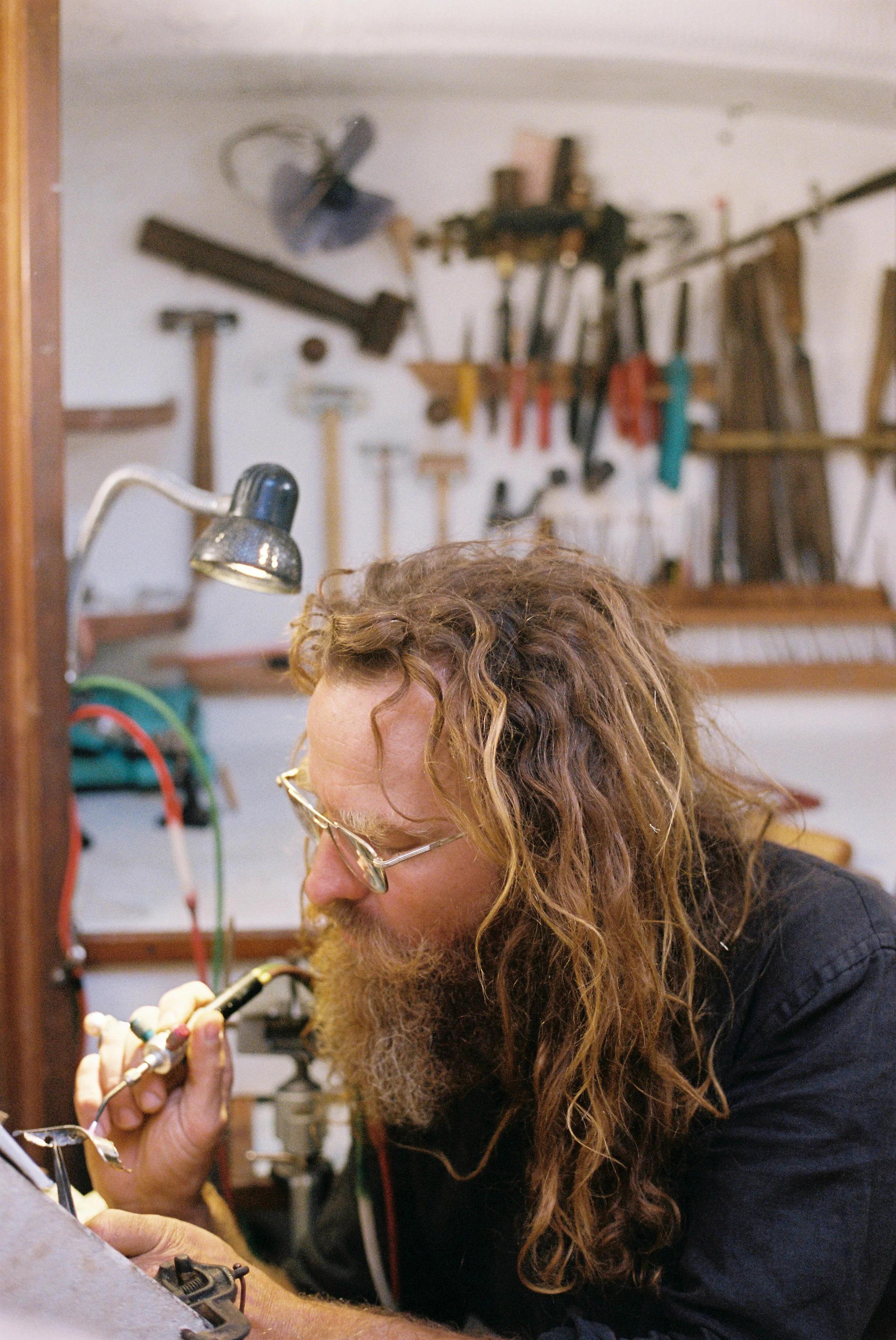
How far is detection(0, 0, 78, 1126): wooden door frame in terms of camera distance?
1271 millimetres

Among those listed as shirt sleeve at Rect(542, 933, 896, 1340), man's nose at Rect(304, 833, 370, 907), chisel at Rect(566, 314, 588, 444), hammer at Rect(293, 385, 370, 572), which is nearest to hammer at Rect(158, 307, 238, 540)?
hammer at Rect(293, 385, 370, 572)

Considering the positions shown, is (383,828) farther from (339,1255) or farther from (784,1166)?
(339,1255)

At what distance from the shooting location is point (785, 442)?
3156 mm

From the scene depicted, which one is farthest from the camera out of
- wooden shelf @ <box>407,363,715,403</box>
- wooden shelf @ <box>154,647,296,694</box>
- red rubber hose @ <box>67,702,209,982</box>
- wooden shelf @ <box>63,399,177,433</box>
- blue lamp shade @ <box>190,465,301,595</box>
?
wooden shelf @ <box>407,363,715,403</box>

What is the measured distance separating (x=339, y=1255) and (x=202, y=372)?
8.42 feet

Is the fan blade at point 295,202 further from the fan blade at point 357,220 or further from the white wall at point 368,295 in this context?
the white wall at point 368,295

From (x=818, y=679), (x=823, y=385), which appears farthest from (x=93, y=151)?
(x=818, y=679)

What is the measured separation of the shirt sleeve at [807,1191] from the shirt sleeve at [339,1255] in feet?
1.40

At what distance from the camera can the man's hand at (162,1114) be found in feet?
3.40

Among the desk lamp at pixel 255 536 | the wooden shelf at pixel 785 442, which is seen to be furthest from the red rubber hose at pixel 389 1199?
the wooden shelf at pixel 785 442

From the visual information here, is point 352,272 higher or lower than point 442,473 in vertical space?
higher

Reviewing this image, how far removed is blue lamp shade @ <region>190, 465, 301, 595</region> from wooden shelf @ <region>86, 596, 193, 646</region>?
1621 millimetres

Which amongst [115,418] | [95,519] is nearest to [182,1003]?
[95,519]

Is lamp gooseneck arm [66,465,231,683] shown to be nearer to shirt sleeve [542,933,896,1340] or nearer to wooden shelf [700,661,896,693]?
shirt sleeve [542,933,896,1340]
